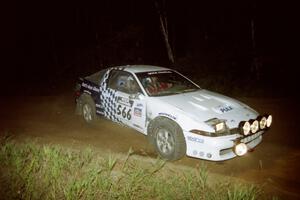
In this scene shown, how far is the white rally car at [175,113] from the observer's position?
18.8ft

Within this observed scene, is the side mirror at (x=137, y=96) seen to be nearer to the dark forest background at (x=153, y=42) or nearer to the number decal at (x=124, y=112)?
the number decal at (x=124, y=112)

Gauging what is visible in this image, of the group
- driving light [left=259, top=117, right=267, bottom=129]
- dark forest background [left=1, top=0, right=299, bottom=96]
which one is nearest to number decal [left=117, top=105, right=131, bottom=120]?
driving light [left=259, top=117, right=267, bottom=129]

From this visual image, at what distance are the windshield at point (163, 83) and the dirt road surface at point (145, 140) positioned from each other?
1129mm

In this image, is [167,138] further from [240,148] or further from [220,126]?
[240,148]

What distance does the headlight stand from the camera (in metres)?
5.75

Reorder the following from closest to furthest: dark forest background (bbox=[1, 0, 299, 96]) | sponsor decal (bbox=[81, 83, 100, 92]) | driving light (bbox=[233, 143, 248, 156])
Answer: driving light (bbox=[233, 143, 248, 156])
sponsor decal (bbox=[81, 83, 100, 92])
dark forest background (bbox=[1, 0, 299, 96])

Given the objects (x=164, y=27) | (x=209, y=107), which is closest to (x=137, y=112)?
(x=209, y=107)

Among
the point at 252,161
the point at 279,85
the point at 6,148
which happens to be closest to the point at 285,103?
the point at 279,85

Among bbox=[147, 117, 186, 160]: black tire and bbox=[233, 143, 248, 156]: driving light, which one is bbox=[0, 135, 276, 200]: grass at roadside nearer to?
bbox=[147, 117, 186, 160]: black tire

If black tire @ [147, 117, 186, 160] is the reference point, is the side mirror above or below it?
above

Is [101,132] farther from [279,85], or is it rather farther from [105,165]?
[279,85]

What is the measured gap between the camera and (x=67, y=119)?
31.4 feet

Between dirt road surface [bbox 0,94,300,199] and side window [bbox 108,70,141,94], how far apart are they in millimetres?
1103

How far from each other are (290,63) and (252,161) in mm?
7651
